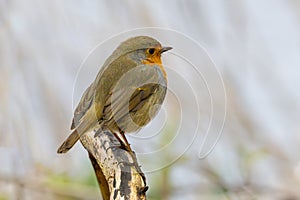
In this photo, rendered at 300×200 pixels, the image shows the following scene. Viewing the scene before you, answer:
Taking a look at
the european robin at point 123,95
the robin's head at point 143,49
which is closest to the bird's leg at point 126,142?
the european robin at point 123,95

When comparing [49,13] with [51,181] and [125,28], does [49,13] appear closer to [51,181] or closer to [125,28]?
[125,28]

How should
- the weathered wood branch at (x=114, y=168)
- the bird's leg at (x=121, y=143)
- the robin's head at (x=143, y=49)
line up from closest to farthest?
the weathered wood branch at (x=114, y=168)
the bird's leg at (x=121, y=143)
the robin's head at (x=143, y=49)

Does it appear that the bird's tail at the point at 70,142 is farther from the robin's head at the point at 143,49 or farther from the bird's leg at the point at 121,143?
the robin's head at the point at 143,49

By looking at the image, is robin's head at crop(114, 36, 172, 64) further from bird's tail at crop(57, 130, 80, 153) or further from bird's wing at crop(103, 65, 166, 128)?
bird's tail at crop(57, 130, 80, 153)

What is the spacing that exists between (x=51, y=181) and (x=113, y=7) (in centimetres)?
84

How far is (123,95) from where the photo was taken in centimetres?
255

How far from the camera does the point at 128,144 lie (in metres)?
2.53

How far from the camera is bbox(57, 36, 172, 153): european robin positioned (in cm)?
251

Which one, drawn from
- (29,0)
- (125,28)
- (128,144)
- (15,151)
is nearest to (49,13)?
(29,0)

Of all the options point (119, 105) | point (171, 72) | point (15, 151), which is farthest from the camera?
point (15, 151)

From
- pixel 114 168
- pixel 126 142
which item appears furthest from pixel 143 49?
pixel 114 168

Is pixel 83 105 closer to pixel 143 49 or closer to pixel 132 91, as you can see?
pixel 132 91

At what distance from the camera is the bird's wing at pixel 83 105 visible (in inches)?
101

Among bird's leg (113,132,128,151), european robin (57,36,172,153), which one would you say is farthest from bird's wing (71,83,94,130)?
bird's leg (113,132,128,151)
